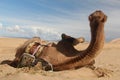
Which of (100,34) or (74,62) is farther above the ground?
(100,34)

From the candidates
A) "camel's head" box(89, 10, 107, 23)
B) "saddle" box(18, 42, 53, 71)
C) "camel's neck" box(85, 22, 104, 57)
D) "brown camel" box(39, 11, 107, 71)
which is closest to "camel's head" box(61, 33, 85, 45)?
"brown camel" box(39, 11, 107, 71)

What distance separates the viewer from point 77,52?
29.0ft

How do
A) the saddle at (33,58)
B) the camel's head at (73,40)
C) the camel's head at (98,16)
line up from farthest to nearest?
1. the camel's head at (73,40)
2. the saddle at (33,58)
3. the camel's head at (98,16)

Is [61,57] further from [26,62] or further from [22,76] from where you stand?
[22,76]

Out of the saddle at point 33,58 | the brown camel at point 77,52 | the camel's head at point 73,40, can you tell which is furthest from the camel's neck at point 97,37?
the saddle at point 33,58

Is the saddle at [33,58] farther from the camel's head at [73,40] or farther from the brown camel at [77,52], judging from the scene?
the camel's head at [73,40]

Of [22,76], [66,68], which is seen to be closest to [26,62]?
[66,68]

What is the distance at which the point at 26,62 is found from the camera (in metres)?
8.90

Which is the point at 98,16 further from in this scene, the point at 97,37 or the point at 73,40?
the point at 73,40

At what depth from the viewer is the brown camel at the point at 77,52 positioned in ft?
26.6

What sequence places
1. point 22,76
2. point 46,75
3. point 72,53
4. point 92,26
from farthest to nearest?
point 72,53
point 92,26
point 46,75
point 22,76

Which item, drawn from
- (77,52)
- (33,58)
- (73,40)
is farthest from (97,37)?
(33,58)

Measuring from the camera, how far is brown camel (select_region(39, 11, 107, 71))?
8.11 meters

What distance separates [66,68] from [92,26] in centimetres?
121
